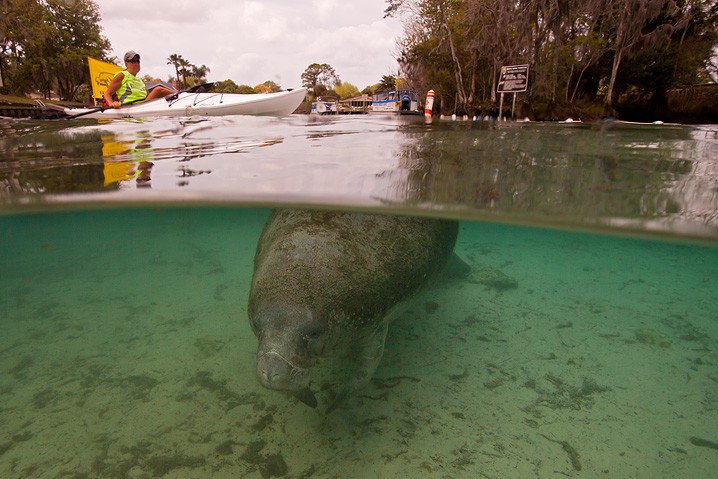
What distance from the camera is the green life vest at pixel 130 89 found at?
7613 mm

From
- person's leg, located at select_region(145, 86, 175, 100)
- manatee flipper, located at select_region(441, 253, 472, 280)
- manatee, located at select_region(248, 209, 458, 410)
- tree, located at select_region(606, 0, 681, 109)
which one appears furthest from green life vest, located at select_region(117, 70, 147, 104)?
tree, located at select_region(606, 0, 681, 109)

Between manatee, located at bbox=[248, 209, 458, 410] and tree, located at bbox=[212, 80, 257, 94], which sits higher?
tree, located at bbox=[212, 80, 257, 94]

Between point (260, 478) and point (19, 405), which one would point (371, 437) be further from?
point (19, 405)

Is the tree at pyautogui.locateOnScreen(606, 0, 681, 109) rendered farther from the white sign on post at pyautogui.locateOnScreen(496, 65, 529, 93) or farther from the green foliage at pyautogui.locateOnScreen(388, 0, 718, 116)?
the white sign on post at pyautogui.locateOnScreen(496, 65, 529, 93)

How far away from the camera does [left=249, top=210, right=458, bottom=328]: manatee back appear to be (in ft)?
8.78

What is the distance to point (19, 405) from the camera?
11.8ft

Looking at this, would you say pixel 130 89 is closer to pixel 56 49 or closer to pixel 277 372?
pixel 277 372

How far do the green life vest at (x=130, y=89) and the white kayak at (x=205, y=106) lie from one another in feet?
0.47

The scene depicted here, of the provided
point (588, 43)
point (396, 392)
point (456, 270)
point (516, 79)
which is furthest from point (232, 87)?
point (396, 392)

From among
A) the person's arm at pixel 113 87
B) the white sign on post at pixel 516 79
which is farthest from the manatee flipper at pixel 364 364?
the white sign on post at pixel 516 79

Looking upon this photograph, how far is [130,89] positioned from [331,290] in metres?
7.45

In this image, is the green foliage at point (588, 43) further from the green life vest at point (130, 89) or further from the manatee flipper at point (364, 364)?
the manatee flipper at point (364, 364)

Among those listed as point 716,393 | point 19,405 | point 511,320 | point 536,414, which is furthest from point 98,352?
point 716,393

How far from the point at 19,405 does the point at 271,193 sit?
9.73ft
